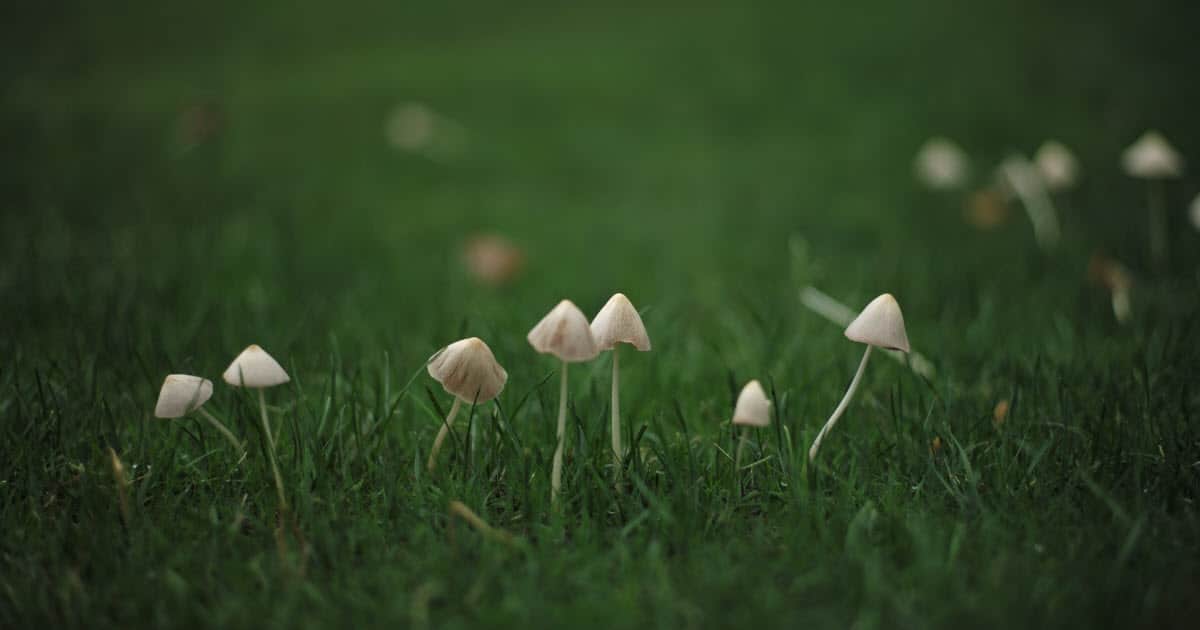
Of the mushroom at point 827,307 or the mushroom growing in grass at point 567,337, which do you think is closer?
the mushroom growing in grass at point 567,337

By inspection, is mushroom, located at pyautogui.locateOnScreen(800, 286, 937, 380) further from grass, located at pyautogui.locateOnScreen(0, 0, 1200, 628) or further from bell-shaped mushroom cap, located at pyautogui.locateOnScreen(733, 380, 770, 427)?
bell-shaped mushroom cap, located at pyautogui.locateOnScreen(733, 380, 770, 427)

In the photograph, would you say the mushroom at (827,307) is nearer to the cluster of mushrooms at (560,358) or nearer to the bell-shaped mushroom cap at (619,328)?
the cluster of mushrooms at (560,358)

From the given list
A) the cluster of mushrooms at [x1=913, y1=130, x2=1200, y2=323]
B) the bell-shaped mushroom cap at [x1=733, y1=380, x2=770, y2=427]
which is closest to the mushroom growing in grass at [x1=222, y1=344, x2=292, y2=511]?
the bell-shaped mushroom cap at [x1=733, y1=380, x2=770, y2=427]

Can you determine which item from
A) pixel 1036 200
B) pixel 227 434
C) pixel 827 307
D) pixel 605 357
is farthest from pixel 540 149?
pixel 227 434

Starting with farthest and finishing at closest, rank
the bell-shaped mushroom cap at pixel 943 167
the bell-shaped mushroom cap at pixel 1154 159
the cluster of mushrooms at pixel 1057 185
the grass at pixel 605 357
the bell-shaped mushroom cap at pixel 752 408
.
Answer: the bell-shaped mushroom cap at pixel 943 167, the bell-shaped mushroom cap at pixel 1154 159, the cluster of mushrooms at pixel 1057 185, the bell-shaped mushroom cap at pixel 752 408, the grass at pixel 605 357

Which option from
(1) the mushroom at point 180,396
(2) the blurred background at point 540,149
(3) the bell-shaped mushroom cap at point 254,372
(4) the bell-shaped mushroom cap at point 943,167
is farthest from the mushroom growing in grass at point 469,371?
(4) the bell-shaped mushroom cap at point 943,167
